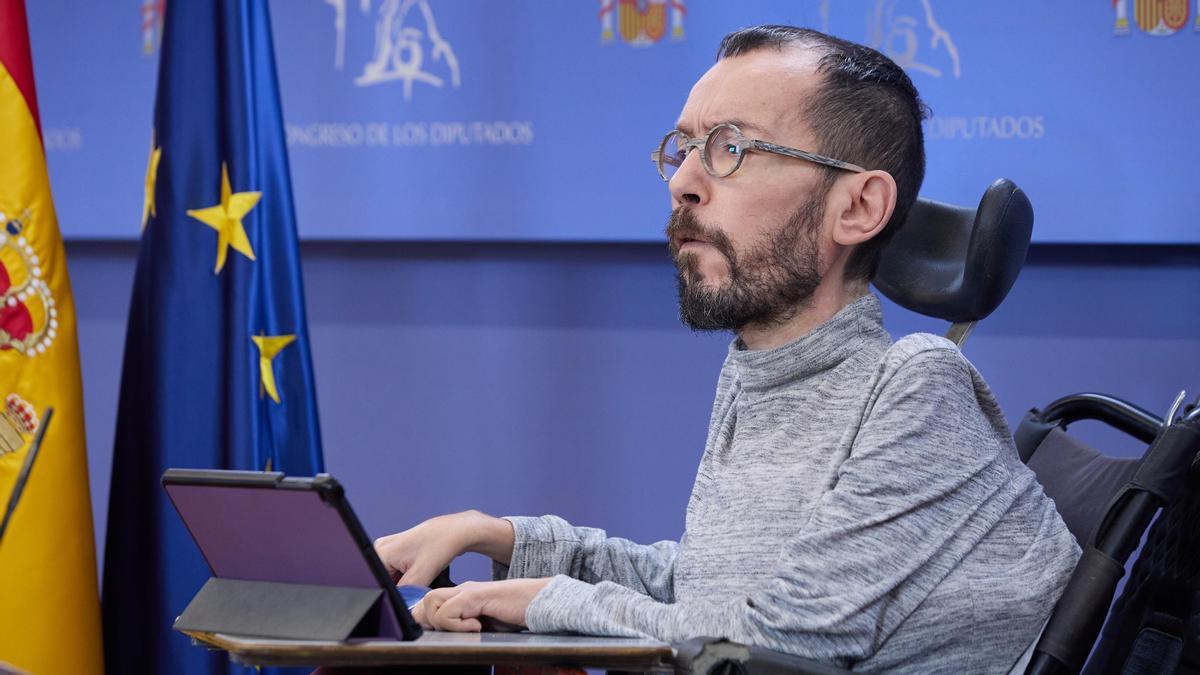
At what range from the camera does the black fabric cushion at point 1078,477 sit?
1.57 meters

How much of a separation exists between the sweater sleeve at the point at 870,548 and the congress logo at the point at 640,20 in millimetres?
1232

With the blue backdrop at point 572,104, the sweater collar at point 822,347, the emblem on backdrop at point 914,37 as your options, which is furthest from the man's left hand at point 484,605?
the emblem on backdrop at point 914,37

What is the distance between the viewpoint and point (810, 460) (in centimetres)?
139

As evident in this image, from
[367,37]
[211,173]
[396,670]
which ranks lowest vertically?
[396,670]

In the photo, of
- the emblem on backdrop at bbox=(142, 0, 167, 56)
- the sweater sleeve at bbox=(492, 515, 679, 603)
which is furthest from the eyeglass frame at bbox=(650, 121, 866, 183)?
the emblem on backdrop at bbox=(142, 0, 167, 56)

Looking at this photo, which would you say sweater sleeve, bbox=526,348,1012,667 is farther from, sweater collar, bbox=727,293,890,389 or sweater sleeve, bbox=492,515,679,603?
sweater sleeve, bbox=492,515,679,603

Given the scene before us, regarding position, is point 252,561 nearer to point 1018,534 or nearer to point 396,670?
point 396,670

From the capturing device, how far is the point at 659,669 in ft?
3.65

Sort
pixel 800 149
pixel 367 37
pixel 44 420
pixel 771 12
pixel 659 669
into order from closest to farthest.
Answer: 1. pixel 659 669
2. pixel 800 149
3. pixel 44 420
4. pixel 771 12
5. pixel 367 37

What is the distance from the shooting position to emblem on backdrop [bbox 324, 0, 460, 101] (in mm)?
2520

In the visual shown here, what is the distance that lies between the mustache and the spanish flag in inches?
44.6

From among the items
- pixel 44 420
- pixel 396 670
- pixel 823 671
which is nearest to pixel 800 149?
pixel 823 671

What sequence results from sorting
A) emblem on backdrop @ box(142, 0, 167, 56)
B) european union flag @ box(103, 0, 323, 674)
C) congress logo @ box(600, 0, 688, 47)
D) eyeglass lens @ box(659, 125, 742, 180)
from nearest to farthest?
eyeglass lens @ box(659, 125, 742, 180) → european union flag @ box(103, 0, 323, 674) → congress logo @ box(600, 0, 688, 47) → emblem on backdrop @ box(142, 0, 167, 56)

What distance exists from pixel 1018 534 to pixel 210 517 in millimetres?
797
